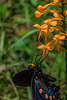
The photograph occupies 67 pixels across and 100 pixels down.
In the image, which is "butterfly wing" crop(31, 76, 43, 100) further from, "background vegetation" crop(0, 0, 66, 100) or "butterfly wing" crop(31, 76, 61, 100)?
"background vegetation" crop(0, 0, 66, 100)

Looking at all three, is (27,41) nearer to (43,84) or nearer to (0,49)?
(0,49)

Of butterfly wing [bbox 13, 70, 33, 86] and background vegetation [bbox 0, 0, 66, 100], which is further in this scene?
Answer: background vegetation [bbox 0, 0, 66, 100]

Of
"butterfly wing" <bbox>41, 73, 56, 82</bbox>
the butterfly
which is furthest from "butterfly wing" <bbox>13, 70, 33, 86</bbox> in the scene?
"butterfly wing" <bbox>41, 73, 56, 82</bbox>

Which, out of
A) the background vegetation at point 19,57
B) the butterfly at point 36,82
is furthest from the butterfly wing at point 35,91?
the background vegetation at point 19,57

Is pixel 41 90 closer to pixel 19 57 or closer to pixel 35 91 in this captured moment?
pixel 35 91

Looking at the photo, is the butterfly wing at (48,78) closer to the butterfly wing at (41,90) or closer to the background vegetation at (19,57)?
the butterfly wing at (41,90)

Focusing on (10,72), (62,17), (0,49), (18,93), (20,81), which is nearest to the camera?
(62,17)

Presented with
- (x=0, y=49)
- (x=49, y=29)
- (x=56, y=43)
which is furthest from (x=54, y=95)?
(x=0, y=49)

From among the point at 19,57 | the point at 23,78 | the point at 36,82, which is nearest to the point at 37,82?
the point at 36,82
